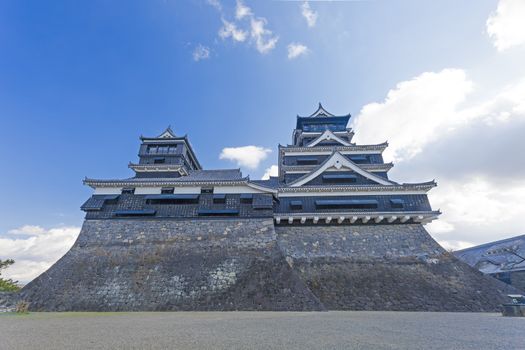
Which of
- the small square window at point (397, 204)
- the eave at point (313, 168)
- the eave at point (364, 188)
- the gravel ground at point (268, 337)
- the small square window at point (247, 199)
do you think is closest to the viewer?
the gravel ground at point (268, 337)

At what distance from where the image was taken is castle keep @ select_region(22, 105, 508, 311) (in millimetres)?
11539

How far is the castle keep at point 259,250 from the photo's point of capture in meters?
11.5

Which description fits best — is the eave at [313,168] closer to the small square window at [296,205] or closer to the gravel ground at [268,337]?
the small square window at [296,205]

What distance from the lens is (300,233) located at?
50.6 ft

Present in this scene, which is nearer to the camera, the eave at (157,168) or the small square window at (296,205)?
the small square window at (296,205)

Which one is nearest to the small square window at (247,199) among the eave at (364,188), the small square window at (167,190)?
the eave at (364,188)

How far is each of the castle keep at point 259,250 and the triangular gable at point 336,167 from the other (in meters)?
0.08

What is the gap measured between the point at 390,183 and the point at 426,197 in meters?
2.44

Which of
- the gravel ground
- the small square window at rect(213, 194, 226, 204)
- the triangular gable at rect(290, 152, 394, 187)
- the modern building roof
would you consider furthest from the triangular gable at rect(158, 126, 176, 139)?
the modern building roof

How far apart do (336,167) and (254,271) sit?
10.3 m

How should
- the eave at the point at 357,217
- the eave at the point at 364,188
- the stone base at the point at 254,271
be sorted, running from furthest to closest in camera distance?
the eave at the point at 364,188
the eave at the point at 357,217
the stone base at the point at 254,271

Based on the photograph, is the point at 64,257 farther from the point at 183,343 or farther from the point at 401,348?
the point at 401,348

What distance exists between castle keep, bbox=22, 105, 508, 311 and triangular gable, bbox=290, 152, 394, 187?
0.26ft

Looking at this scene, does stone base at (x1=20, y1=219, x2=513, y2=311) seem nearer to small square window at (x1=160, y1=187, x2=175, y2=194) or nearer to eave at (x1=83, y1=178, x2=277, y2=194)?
small square window at (x1=160, y1=187, x2=175, y2=194)
